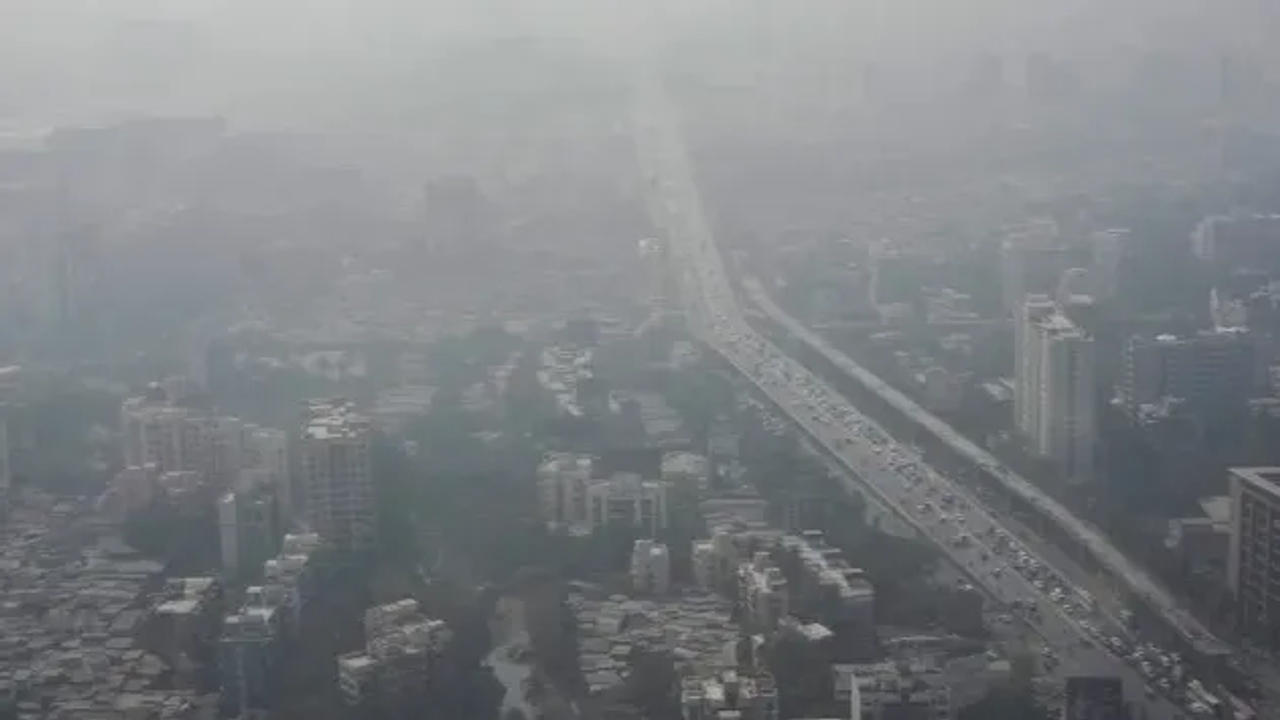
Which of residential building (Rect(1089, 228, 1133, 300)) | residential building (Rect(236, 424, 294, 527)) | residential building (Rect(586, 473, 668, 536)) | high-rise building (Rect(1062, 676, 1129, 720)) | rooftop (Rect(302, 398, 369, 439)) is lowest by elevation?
high-rise building (Rect(1062, 676, 1129, 720))

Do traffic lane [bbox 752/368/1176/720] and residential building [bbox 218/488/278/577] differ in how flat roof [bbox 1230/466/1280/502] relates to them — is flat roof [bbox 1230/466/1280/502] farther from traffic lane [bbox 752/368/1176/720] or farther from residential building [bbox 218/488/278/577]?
residential building [bbox 218/488/278/577]

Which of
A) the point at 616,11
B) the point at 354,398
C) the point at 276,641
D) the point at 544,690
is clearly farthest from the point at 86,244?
the point at 544,690

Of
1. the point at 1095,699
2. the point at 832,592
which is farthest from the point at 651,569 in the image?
the point at 1095,699

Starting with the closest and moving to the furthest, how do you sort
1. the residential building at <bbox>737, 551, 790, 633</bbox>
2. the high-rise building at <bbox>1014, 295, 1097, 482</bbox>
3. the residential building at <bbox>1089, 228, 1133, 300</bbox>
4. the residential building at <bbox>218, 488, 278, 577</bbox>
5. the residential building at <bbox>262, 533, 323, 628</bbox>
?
the residential building at <bbox>737, 551, 790, 633</bbox> < the residential building at <bbox>262, 533, 323, 628</bbox> < the residential building at <bbox>218, 488, 278, 577</bbox> < the high-rise building at <bbox>1014, 295, 1097, 482</bbox> < the residential building at <bbox>1089, 228, 1133, 300</bbox>

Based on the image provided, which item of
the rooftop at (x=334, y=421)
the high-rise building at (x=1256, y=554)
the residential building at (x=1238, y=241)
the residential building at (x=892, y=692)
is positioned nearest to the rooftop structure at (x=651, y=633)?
the residential building at (x=892, y=692)

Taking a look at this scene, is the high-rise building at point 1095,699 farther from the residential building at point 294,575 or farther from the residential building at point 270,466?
the residential building at point 270,466

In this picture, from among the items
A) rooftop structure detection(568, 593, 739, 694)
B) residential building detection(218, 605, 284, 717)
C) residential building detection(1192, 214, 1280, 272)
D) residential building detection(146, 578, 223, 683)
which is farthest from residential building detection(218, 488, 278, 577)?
residential building detection(1192, 214, 1280, 272)

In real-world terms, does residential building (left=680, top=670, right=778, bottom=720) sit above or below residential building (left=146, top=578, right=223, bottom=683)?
below
